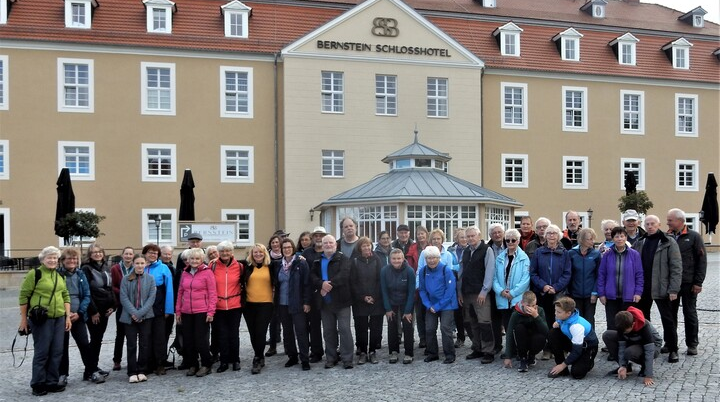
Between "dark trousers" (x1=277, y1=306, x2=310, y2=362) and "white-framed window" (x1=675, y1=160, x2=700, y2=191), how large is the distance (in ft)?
92.2

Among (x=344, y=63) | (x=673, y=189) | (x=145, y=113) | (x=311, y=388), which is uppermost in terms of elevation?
(x=344, y=63)

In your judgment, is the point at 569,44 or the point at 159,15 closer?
the point at 159,15

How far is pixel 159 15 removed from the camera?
28.6 meters

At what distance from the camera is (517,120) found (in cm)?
3142

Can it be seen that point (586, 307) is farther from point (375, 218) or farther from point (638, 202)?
point (638, 202)

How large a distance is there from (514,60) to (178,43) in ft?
47.3

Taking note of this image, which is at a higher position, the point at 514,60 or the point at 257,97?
the point at 514,60

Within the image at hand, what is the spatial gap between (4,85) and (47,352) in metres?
21.3

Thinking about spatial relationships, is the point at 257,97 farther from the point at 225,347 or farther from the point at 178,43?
the point at 225,347

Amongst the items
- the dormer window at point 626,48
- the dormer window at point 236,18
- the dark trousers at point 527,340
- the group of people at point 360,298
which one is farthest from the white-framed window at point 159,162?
the dark trousers at point 527,340

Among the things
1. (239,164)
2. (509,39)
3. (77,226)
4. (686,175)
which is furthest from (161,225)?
(686,175)

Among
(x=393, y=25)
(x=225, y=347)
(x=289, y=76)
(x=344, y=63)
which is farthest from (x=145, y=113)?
(x=225, y=347)

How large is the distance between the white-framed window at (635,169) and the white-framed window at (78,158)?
73.8ft

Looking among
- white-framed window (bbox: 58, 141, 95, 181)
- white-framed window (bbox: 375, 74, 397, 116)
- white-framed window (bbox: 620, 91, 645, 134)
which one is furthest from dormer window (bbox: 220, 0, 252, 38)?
white-framed window (bbox: 620, 91, 645, 134)
